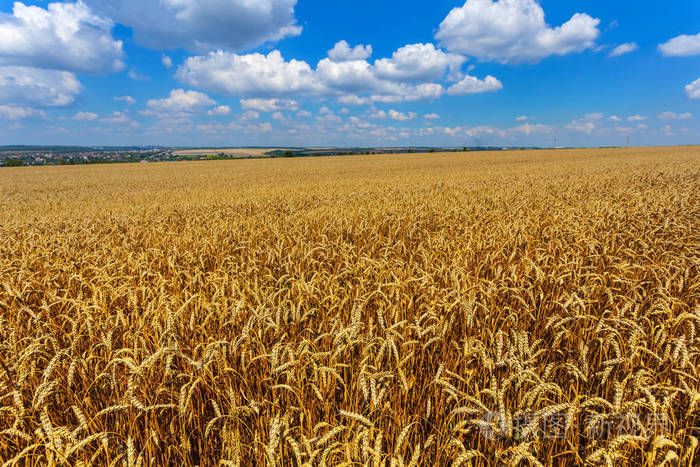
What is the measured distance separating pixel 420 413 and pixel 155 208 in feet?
29.0

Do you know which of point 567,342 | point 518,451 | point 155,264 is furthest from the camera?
point 155,264

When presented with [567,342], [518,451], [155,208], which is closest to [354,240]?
[567,342]

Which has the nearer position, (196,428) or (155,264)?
(196,428)

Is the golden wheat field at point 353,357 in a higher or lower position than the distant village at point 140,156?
lower

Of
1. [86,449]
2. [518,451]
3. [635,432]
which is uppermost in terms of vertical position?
[518,451]

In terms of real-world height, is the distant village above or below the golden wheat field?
above

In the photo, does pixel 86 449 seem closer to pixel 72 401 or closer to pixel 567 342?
pixel 72 401

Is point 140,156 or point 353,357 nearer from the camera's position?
point 353,357

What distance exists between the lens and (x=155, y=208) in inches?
336

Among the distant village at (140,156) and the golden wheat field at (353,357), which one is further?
the distant village at (140,156)

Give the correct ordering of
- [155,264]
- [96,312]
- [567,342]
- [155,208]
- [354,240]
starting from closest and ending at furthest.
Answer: [567,342]
[96,312]
[155,264]
[354,240]
[155,208]

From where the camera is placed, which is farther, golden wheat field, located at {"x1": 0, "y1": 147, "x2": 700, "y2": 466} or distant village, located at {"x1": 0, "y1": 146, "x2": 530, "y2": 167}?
distant village, located at {"x1": 0, "y1": 146, "x2": 530, "y2": 167}

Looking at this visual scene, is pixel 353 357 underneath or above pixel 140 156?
underneath

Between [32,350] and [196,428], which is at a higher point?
[32,350]
